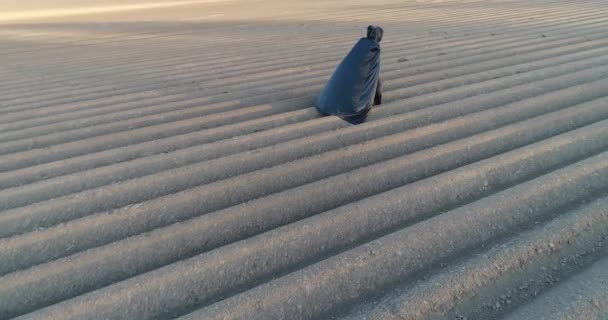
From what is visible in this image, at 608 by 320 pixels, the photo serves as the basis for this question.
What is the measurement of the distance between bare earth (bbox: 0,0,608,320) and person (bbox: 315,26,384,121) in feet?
0.46

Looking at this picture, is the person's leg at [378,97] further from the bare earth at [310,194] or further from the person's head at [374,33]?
the person's head at [374,33]

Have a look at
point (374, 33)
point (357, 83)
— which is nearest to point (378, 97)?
point (357, 83)

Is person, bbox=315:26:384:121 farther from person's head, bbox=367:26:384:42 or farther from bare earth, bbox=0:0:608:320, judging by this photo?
bare earth, bbox=0:0:608:320

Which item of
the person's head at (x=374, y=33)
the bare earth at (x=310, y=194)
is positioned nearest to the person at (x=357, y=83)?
the person's head at (x=374, y=33)

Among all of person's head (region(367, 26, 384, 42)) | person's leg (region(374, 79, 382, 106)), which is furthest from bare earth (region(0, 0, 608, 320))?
person's head (region(367, 26, 384, 42))

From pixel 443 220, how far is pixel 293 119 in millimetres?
1499

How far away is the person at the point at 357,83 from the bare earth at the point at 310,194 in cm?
14

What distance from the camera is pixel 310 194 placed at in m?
1.99

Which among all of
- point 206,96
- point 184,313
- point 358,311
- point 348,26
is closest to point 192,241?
point 184,313

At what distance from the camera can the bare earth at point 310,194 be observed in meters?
1.41

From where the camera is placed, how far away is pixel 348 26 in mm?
7012

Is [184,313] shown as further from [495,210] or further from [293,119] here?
[293,119]

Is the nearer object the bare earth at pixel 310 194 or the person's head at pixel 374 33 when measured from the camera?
the bare earth at pixel 310 194

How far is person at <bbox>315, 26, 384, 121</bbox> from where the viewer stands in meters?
2.81
